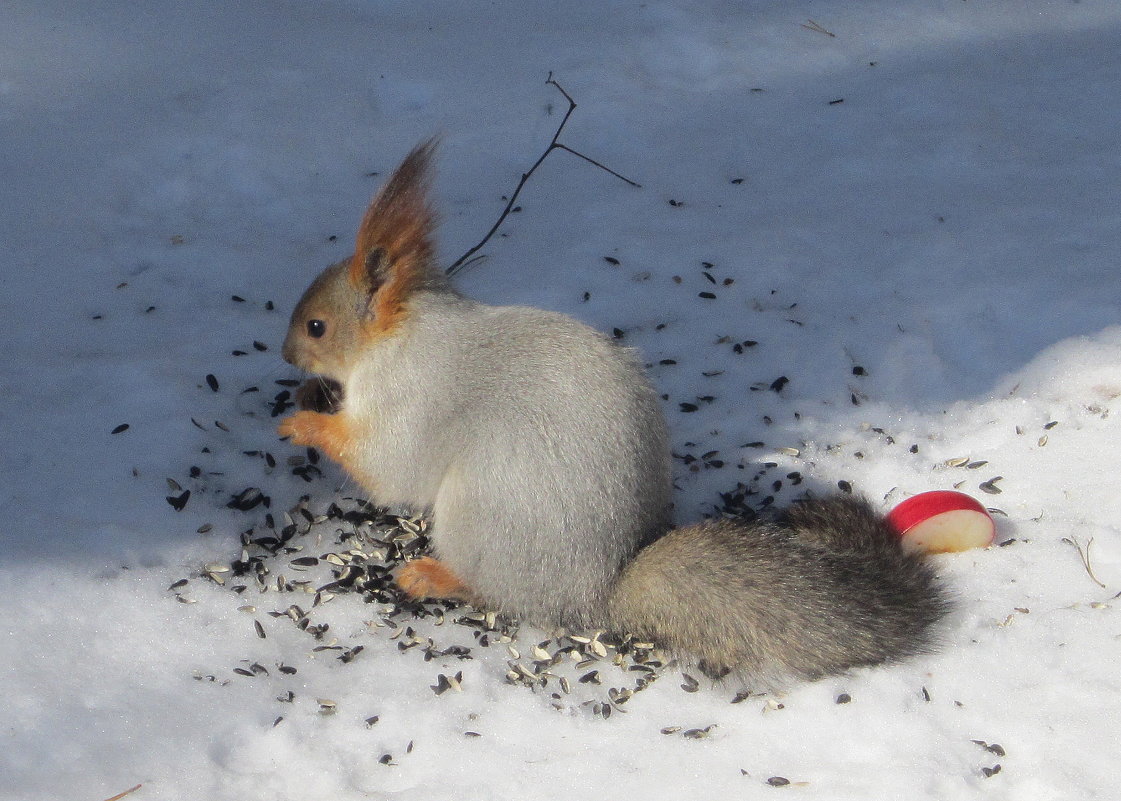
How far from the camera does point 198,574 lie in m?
2.88

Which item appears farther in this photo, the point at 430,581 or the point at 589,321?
the point at 589,321

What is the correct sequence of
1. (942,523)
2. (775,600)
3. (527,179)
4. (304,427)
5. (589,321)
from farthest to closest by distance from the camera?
(527,179) < (589,321) < (304,427) < (942,523) < (775,600)

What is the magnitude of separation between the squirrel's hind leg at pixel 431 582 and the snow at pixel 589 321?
8cm

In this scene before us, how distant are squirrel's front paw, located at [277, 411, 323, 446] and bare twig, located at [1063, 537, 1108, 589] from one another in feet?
6.82

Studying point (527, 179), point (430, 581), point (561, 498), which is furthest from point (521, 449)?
point (527, 179)

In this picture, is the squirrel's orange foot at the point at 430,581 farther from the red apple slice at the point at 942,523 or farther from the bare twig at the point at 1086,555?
the bare twig at the point at 1086,555

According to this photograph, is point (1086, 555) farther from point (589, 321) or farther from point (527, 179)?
point (527, 179)

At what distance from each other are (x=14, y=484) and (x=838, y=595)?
7.26ft

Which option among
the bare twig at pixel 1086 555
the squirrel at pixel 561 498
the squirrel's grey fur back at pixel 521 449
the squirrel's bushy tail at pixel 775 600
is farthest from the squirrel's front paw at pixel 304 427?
the bare twig at pixel 1086 555

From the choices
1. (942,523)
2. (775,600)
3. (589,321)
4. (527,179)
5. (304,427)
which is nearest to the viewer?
(775,600)

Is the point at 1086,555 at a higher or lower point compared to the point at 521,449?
lower

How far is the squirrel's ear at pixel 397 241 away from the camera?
8.91 ft

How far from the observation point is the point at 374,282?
9.51 feet

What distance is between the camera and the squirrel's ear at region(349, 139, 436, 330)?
2.71 m
